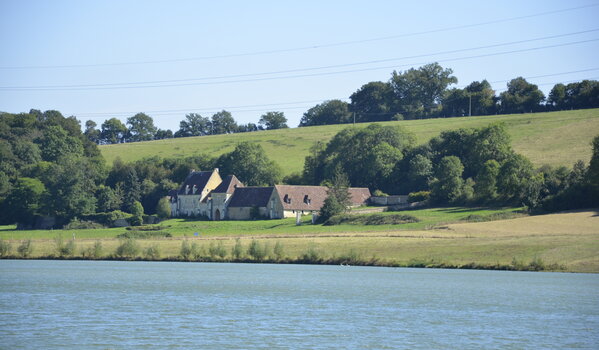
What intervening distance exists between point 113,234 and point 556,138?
67.8 m

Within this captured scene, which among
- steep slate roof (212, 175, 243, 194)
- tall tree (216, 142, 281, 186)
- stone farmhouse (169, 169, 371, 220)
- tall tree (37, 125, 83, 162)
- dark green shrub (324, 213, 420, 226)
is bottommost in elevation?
dark green shrub (324, 213, 420, 226)

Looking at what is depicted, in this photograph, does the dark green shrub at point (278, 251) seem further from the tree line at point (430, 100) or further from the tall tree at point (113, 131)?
the tall tree at point (113, 131)

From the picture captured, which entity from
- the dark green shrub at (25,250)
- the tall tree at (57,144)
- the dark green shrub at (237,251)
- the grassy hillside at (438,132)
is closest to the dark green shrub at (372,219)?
the dark green shrub at (237,251)

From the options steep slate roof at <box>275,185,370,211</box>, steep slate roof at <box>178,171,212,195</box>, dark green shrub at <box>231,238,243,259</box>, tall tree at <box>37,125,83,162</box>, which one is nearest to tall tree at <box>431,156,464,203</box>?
steep slate roof at <box>275,185,370,211</box>

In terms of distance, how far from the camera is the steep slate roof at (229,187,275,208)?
101m

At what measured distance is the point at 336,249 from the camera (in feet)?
198

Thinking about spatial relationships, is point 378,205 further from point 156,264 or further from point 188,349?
point 188,349

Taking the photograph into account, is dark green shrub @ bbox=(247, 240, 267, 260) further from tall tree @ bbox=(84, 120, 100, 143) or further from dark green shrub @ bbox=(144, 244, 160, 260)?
tall tree @ bbox=(84, 120, 100, 143)

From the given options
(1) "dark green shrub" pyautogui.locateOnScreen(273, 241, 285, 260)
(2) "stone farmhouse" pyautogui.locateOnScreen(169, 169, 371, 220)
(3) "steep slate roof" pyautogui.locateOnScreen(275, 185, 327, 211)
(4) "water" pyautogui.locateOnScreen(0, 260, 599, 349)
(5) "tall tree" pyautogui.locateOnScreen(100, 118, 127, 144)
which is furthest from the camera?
(5) "tall tree" pyautogui.locateOnScreen(100, 118, 127, 144)

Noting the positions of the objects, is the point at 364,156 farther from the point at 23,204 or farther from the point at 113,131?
the point at 113,131

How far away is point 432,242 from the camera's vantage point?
6125cm

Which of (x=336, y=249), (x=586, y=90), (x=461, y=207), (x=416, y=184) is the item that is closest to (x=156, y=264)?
(x=336, y=249)

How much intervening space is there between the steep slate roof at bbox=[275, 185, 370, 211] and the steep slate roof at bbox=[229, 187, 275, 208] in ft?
7.63

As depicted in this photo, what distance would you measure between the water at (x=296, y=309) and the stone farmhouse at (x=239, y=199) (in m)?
48.0
